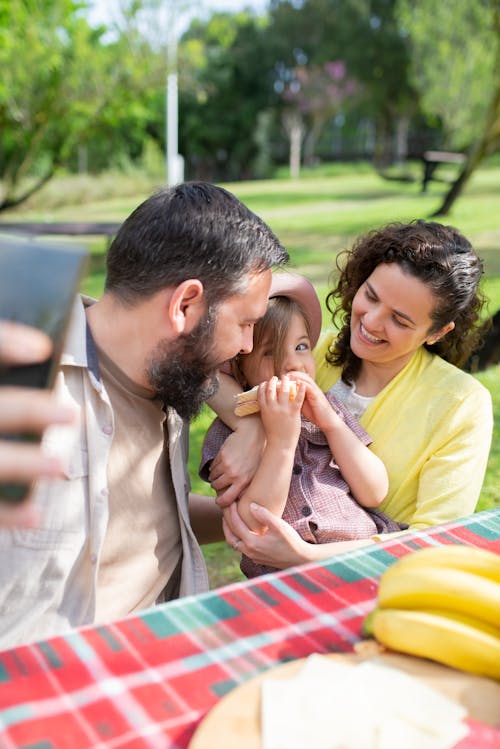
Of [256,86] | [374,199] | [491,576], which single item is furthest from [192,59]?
[256,86]

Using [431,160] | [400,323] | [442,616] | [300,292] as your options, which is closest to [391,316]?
[400,323]

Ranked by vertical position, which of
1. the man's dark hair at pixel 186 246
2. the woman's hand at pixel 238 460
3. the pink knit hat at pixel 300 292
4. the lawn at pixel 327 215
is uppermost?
the man's dark hair at pixel 186 246

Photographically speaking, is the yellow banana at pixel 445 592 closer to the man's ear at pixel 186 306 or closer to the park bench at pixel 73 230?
the man's ear at pixel 186 306

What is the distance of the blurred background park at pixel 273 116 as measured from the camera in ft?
44.3

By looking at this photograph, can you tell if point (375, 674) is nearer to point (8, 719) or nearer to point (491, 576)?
point (491, 576)

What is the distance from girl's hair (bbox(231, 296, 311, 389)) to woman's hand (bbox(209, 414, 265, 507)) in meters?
0.21

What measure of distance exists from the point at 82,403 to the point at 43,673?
29.3 inches

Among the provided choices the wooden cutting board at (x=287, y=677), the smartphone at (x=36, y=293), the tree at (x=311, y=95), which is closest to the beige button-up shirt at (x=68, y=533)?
the wooden cutting board at (x=287, y=677)

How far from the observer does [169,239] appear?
1951mm

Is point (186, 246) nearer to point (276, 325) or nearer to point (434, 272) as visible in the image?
point (276, 325)

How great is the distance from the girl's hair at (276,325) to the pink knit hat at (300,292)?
22mm

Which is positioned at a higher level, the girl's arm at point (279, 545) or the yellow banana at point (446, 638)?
the yellow banana at point (446, 638)

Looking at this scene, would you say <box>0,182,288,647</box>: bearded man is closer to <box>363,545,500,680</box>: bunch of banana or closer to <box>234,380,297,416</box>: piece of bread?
<box>234,380,297,416</box>: piece of bread

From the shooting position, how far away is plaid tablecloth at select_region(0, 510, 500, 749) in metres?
1.15
